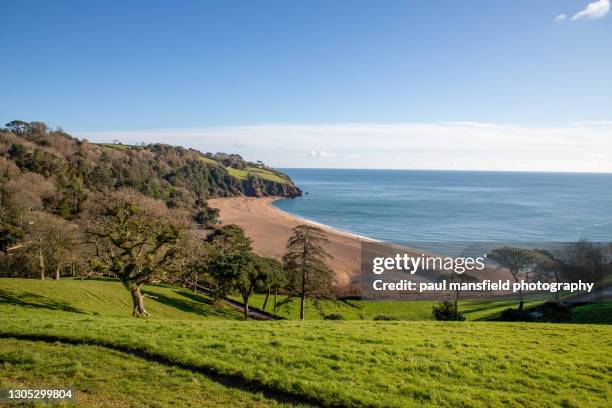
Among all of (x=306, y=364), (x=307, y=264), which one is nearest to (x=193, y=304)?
(x=307, y=264)

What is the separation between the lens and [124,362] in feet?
36.5

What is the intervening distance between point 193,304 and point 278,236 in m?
47.6

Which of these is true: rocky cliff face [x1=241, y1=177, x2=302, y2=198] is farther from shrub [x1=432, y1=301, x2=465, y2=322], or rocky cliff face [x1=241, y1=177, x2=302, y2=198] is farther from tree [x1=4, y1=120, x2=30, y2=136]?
shrub [x1=432, y1=301, x2=465, y2=322]

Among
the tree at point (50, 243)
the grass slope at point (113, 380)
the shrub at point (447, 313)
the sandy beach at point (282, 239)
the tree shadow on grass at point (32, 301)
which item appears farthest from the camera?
the sandy beach at point (282, 239)

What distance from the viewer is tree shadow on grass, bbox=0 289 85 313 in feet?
69.5

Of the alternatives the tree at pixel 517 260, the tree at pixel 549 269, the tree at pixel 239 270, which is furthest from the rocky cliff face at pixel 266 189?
the tree at pixel 549 269

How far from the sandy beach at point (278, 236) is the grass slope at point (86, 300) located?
22.9 meters

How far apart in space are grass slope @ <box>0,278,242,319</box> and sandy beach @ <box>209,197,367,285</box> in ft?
75.3

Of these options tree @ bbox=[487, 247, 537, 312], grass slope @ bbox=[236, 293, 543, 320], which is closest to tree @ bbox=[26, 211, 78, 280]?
grass slope @ bbox=[236, 293, 543, 320]

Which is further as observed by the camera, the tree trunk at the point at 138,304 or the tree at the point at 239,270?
the tree at the point at 239,270

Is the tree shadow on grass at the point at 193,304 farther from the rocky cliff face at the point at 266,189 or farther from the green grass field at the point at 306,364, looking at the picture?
the rocky cliff face at the point at 266,189

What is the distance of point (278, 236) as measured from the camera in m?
80.6

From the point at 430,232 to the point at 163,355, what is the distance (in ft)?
245

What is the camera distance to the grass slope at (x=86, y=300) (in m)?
21.9
